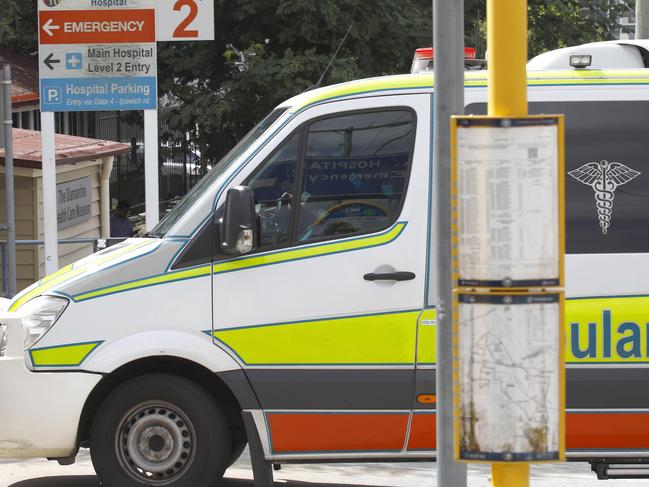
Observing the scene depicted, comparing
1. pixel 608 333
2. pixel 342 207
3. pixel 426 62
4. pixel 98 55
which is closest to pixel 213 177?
pixel 342 207

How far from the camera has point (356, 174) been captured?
20.2ft

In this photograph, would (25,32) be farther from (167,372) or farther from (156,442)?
(156,442)

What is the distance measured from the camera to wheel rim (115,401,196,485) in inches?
246

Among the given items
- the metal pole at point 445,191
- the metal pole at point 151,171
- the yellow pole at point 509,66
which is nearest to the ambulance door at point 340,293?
the metal pole at point 445,191

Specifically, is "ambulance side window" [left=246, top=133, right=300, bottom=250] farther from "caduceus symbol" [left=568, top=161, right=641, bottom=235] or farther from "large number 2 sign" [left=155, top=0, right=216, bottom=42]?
"large number 2 sign" [left=155, top=0, right=216, bottom=42]

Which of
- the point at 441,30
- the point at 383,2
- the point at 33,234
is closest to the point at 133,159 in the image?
the point at 383,2

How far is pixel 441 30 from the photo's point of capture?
410cm

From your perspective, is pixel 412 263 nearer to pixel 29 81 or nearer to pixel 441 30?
pixel 441 30

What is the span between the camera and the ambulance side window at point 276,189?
6172 mm

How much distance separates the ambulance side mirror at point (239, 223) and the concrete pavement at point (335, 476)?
1644 millimetres

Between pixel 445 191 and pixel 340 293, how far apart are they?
2032mm

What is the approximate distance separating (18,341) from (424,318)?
2038 mm

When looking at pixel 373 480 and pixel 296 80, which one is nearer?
pixel 373 480

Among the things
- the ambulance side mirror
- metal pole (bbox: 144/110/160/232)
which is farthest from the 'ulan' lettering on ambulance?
metal pole (bbox: 144/110/160/232)
